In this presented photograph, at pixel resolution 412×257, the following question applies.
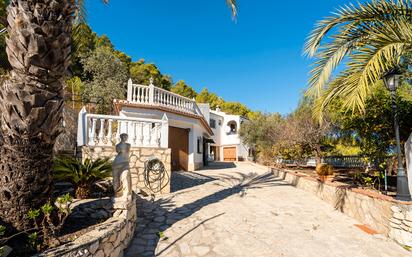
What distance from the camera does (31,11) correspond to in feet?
9.04

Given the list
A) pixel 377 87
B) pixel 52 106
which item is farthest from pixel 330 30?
pixel 52 106

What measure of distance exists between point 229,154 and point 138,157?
27.3 metres

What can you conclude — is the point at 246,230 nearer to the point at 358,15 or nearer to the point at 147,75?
the point at 358,15

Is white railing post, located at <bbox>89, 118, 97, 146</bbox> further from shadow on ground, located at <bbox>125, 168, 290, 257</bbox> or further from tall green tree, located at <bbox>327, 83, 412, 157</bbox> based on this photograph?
tall green tree, located at <bbox>327, 83, 412, 157</bbox>

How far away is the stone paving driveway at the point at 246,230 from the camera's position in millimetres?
3879

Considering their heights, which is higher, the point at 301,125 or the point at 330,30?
the point at 330,30

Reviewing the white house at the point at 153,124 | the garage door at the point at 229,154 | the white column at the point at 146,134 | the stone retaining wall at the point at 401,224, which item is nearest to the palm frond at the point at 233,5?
the white house at the point at 153,124

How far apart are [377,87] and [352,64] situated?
3.28 meters

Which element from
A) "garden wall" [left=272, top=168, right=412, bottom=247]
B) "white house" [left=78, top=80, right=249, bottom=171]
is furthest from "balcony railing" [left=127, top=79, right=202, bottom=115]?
"garden wall" [left=272, top=168, right=412, bottom=247]

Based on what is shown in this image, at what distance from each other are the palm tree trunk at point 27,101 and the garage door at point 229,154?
31071 millimetres

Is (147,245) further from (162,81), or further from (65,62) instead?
(162,81)

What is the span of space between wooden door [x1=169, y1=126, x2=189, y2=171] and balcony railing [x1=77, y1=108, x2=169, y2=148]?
5.56 meters

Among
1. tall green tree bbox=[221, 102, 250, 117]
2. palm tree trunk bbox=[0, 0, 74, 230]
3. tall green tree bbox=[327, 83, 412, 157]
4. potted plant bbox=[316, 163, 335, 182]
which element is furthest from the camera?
tall green tree bbox=[221, 102, 250, 117]

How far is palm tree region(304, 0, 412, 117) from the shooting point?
4.06 meters
